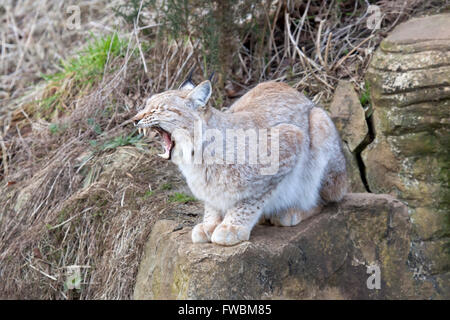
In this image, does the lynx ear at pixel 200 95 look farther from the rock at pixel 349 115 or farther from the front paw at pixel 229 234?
the rock at pixel 349 115

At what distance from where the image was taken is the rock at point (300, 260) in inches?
131

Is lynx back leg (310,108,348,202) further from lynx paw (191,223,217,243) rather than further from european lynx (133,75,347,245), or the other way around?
lynx paw (191,223,217,243)

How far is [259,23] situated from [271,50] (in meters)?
0.32

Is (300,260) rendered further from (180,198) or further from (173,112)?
(180,198)

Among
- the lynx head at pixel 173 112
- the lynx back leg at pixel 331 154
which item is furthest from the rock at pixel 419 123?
the lynx head at pixel 173 112

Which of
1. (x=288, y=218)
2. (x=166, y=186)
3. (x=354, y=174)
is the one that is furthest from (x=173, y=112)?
(x=354, y=174)

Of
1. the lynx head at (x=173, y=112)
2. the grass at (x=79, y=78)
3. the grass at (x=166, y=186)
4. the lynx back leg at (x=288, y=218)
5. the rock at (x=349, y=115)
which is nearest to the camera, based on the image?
the lynx head at (x=173, y=112)

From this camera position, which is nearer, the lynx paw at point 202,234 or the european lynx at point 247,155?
the european lynx at point 247,155

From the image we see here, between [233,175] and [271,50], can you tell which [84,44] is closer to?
[271,50]

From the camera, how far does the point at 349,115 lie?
18.1 ft

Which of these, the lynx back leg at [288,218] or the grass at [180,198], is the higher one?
the lynx back leg at [288,218]

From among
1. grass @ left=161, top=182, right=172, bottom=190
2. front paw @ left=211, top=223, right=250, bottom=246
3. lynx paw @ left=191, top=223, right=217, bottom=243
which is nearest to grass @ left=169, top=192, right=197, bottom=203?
grass @ left=161, top=182, right=172, bottom=190

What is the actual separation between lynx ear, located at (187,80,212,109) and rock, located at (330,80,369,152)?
245 centimetres

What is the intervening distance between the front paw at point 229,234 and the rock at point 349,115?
2320 mm
